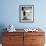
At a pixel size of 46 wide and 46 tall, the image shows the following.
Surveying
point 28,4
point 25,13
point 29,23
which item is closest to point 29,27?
point 29,23

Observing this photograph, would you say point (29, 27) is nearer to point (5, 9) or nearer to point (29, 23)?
point (29, 23)

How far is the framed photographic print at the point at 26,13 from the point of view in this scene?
4.18 meters

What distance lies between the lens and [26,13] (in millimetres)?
4203

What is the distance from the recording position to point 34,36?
146 inches

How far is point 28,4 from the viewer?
418cm

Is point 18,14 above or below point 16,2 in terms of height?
below

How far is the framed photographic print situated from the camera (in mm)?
4176

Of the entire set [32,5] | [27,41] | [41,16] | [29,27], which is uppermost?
[32,5]

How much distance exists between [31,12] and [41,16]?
37cm

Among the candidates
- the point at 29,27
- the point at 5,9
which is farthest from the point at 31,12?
the point at 5,9

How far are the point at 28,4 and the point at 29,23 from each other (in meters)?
0.64

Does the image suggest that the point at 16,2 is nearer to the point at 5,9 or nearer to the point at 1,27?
the point at 5,9

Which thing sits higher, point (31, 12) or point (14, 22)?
point (31, 12)

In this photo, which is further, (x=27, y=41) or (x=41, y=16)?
(x=41, y=16)
